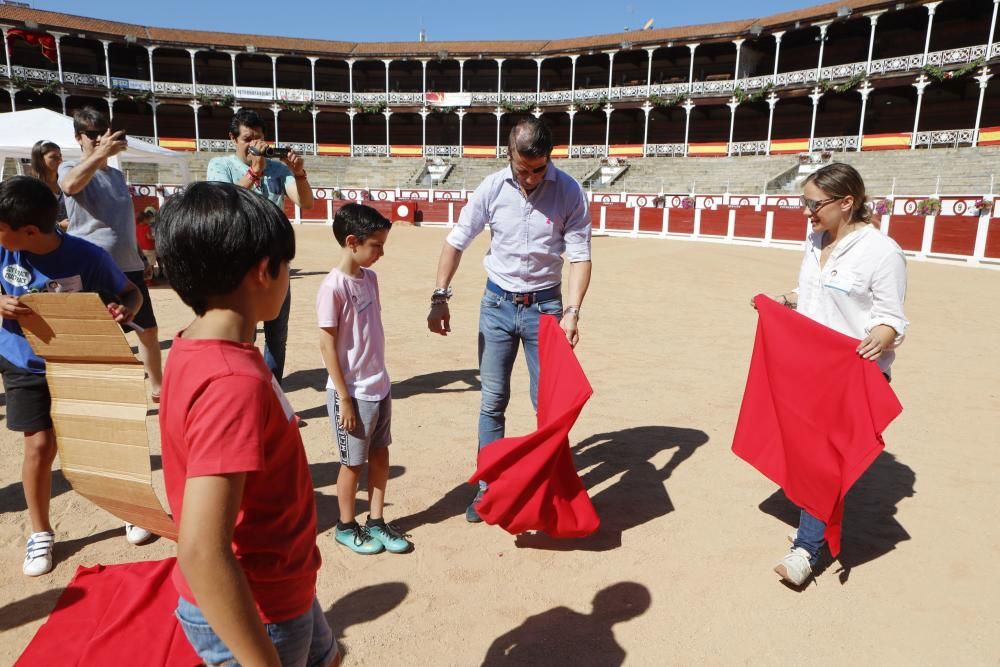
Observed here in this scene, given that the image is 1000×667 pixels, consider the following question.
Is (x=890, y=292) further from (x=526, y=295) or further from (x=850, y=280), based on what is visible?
(x=526, y=295)

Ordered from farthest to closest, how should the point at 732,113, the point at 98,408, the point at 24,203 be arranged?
the point at 732,113 < the point at 24,203 < the point at 98,408

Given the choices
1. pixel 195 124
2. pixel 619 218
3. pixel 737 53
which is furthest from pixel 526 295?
pixel 195 124

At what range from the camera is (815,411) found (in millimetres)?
2443

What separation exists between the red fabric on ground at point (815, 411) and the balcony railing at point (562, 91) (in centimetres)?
2715

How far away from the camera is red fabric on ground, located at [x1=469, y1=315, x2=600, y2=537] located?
2400mm

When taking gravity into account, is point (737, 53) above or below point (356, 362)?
above

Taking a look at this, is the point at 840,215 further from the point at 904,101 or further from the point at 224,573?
the point at 904,101

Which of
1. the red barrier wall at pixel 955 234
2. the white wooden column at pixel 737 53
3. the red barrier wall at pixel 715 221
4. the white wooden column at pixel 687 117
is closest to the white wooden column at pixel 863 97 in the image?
the white wooden column at pixel 737 53

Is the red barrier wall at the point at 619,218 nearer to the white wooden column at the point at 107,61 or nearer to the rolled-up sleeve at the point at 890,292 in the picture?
the rolled-up sleeve at the point at 890,292

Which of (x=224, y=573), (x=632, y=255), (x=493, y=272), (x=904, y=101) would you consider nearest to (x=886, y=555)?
(x=493, y=272)

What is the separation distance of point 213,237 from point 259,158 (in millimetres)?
2767

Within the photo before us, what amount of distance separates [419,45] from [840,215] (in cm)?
3680

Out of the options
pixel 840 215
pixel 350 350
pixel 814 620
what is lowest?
pixel 814 620

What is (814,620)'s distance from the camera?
2.17 m
